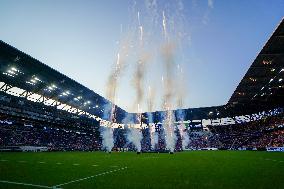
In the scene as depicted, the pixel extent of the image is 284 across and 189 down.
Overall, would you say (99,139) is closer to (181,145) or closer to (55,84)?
(181,145)

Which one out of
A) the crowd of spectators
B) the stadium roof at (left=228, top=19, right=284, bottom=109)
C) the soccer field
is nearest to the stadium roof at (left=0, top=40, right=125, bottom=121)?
the crowd of spectators

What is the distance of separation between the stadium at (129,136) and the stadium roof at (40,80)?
12 centimetres

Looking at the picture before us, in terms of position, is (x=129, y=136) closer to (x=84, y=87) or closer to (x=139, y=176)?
(x=84, y=87)

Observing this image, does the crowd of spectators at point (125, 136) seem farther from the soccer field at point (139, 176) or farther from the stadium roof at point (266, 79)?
the soccer field at point (139, 176)

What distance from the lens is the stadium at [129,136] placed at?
10.2m

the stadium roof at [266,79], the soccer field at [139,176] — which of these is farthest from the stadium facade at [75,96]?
the soccer field at [139,176]

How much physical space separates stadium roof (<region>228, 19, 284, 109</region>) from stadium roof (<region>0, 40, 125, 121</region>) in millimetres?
26728

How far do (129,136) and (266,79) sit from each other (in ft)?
194

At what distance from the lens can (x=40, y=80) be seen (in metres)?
38.2

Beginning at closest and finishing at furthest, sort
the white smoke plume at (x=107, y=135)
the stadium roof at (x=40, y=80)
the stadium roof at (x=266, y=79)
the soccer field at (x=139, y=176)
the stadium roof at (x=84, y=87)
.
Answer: the soccer field at (x=139, y=176), the stadium roof at (x=266, y=79), the stadium roof at (x=84, y=87), the stadium roof at (x=40, y=80), the white smoke plume at (x=107, y=135)

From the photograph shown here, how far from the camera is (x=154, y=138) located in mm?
84375

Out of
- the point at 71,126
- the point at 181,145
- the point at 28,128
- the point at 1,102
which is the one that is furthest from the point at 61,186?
the point at 181,145

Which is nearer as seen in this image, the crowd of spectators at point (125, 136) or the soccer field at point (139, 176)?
the soccer field at point (139, 176)

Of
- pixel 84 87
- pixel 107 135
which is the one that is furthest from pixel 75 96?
pixel 107 135
